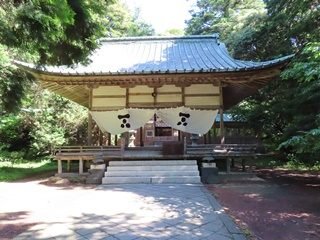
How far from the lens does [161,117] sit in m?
9.70

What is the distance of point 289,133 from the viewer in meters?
7.75

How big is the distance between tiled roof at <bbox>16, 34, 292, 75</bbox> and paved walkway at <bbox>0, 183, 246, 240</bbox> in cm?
422

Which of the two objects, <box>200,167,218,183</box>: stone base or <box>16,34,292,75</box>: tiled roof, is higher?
<box>16,34,292,75</box>: tiled roof

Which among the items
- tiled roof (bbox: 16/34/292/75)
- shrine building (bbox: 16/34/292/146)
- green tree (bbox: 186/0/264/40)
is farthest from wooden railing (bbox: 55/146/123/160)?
green tree (bbox: 186/0/264/40)

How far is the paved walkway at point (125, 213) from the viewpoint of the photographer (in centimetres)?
335

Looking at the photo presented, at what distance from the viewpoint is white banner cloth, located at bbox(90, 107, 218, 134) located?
945 centimetres

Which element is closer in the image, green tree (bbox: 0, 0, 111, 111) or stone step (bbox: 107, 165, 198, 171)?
green tree (bbox: 0, 0, 111, 111)

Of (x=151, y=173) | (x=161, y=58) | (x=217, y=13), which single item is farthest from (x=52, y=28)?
(x=217, y=13)

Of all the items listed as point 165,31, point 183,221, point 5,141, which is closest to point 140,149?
point 183,221

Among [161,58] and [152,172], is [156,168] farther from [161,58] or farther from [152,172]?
[161,58]

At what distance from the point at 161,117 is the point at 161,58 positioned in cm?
308

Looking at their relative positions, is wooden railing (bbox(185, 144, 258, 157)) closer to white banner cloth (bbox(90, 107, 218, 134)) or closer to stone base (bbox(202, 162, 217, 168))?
stone base (bbox(202, 162, 217, 168))

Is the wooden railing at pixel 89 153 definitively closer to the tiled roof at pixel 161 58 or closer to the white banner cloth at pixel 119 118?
the white banner cloth at pixel 119 118

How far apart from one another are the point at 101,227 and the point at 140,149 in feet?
22.3
